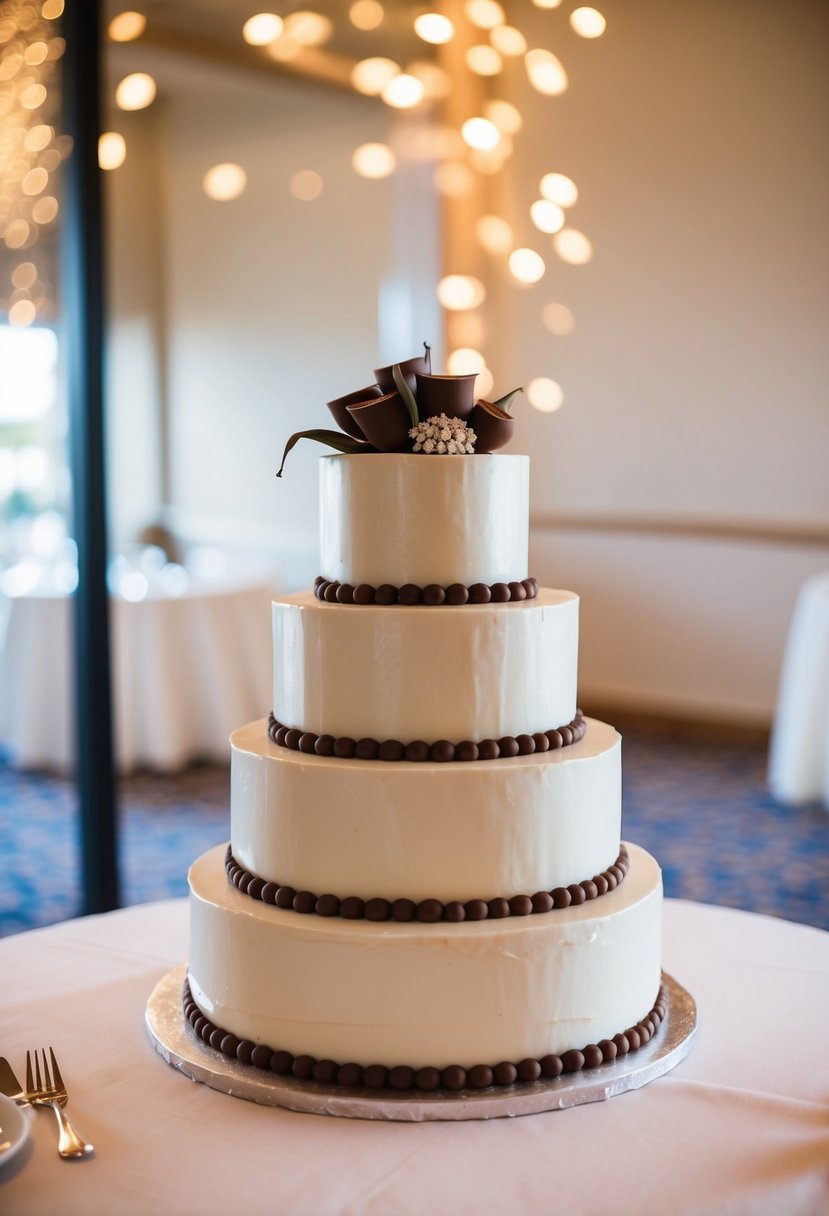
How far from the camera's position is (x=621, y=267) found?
6730mm

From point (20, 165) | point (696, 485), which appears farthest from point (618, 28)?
point (20, 165)

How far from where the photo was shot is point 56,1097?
1341 millimetres

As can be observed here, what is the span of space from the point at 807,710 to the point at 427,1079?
378 cm

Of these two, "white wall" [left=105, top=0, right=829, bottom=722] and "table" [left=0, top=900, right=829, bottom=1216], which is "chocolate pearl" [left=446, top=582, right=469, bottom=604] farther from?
"white wall" [left=105, top=0, right=829, bottom=722]

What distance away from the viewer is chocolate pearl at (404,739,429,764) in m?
1.45

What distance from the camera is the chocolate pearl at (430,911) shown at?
1411mm

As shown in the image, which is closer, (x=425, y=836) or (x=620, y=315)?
(x=425, y=836)

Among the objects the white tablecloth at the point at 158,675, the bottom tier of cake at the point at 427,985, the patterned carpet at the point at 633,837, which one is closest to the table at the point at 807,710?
the patterned carpet at the point at 633,837

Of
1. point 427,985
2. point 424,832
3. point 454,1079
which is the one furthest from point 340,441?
point 454,1079

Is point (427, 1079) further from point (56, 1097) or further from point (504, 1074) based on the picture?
point (56, 1097)

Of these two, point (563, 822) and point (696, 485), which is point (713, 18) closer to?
point (696, 485)

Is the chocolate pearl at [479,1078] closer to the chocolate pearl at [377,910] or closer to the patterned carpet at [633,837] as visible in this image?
the chocolate pearl at [377,910]

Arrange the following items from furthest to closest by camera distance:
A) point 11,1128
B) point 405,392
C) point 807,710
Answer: point 807,710 < point 405,392 < point 11,1128

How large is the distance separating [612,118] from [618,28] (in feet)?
1.46
